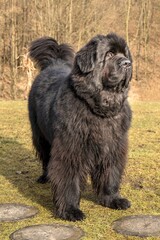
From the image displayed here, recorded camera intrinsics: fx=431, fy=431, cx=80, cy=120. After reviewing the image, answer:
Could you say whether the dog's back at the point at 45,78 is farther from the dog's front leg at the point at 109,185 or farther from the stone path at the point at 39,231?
the stone path at the point at 39,231

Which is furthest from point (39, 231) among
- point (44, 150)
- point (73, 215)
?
point (44, 150)

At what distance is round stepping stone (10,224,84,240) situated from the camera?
150 inches

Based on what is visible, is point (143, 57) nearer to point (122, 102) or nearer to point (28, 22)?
point (28, 22)

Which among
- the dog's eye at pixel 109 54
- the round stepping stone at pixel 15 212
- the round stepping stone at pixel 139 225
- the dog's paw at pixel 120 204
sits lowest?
the round stepping stone at pixel 15 212

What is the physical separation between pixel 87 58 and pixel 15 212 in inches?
70.2

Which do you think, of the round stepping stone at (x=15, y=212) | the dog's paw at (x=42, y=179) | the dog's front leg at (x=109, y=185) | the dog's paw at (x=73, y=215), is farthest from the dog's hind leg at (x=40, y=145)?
the dog's paw at (x=73, y=215)

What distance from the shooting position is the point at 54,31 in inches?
1032

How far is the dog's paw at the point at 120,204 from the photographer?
4.70 m

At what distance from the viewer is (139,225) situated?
4.10m

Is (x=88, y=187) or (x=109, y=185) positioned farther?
(x=88, y=187)

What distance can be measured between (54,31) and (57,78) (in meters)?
21.3

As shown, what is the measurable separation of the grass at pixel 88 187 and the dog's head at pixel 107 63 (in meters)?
1.36

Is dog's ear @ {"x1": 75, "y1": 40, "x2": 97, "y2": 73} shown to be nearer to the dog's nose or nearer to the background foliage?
the dog's nose

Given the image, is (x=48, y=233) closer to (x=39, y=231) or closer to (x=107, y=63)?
(x=39, y=231)
